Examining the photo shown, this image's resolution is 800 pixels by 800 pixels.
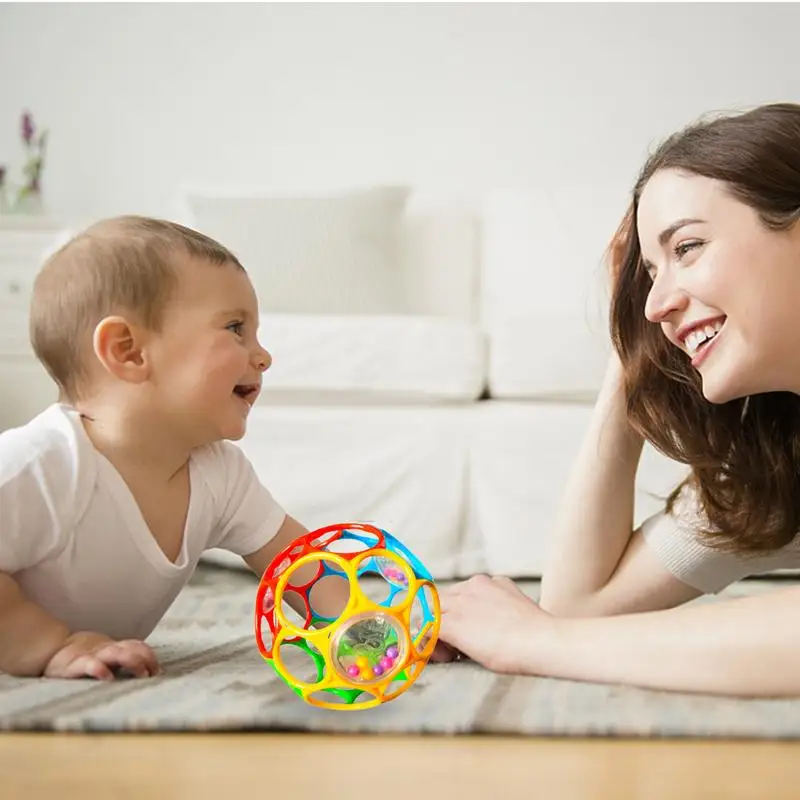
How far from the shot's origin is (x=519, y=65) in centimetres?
383

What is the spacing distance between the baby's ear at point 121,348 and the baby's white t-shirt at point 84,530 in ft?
0.23

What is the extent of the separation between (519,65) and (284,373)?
1.85 m

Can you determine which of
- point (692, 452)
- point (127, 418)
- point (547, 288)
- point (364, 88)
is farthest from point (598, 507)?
point (364, 88)

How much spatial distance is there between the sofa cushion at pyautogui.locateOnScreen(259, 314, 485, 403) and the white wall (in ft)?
4.94

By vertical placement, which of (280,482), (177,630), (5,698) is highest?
(5,698)

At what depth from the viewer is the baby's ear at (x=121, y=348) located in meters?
1.19

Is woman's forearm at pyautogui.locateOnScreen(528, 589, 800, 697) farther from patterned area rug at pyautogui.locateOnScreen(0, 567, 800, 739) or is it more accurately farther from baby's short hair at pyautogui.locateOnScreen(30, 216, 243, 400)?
baby's short hair at pyautogui.locateOnScreen(30, 216, 243, 400)

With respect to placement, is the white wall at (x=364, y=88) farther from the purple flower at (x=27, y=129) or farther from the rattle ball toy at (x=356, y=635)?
the rattle ball toy at (x=356, y=635)

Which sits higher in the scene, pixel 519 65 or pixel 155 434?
pixel 519 65

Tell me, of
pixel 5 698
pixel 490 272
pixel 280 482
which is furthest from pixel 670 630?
pixel 490 272

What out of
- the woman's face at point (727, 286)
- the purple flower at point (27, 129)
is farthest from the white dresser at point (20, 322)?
the woman's face at point (727, 286)

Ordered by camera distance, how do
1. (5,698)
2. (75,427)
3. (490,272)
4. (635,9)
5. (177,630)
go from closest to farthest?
(5,698), (75,427), (177,630), (490,272), (635,9)

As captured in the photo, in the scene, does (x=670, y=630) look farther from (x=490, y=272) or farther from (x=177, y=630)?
(x=490, y=272)

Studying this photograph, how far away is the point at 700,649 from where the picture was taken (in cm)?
94
